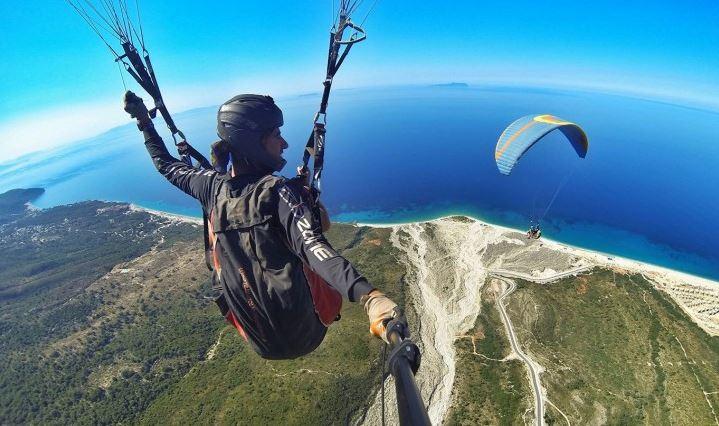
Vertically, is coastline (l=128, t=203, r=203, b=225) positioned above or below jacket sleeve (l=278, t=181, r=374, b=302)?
below

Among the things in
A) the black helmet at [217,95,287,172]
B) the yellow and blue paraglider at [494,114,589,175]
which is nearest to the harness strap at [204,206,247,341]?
the black helmet at [217,95,287,172]

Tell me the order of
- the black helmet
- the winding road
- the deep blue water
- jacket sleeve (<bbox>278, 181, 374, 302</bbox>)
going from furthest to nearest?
the deep blue water, the winding road, the black helmet, jacket sleeve (<bbox>278, 181, 374, 302</bbox>)

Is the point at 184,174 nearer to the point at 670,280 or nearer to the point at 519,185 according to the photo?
the point at 670,280

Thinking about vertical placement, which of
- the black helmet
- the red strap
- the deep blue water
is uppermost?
the black helmet

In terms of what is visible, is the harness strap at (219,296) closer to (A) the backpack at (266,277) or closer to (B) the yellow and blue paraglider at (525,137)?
(A) the backpack at (266,277)

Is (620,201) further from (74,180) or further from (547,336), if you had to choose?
(74,180)

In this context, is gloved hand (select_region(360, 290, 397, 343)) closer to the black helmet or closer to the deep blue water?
the black helmet

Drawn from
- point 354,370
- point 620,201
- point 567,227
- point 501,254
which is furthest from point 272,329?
point 620,201
